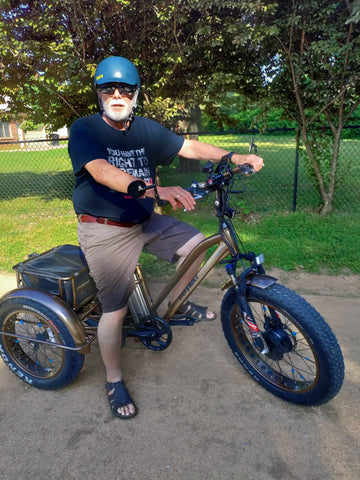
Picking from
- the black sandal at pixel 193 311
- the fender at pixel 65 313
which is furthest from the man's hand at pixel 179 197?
the black sandal at pixel 193 311

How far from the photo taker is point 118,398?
231 cm

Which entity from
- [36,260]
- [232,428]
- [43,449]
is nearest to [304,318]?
[232,428]

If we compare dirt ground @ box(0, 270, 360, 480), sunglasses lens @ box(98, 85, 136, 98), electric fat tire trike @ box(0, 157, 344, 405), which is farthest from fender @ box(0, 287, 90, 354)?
sunglasses lens @ box(98, 85, 136, 98)

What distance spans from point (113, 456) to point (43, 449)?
0.39 meters

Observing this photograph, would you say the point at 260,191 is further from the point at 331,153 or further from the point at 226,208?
the point at 226,208

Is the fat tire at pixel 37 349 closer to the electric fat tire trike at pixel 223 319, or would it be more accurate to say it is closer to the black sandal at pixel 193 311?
the electric fat tire trike at pixel 223 319

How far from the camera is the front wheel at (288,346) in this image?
2039 mm

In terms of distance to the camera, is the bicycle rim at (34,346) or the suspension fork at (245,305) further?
the bicycle rim at (34,346)

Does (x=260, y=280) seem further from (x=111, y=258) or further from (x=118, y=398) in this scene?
(x=118, y=398)

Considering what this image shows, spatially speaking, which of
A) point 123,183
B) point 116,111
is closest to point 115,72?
point 116,111

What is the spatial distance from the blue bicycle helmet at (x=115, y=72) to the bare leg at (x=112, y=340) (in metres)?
1.35

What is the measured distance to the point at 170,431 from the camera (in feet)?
7.00

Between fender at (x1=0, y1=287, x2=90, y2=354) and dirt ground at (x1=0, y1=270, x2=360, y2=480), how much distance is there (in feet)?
1.36

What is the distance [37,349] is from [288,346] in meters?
1.67
